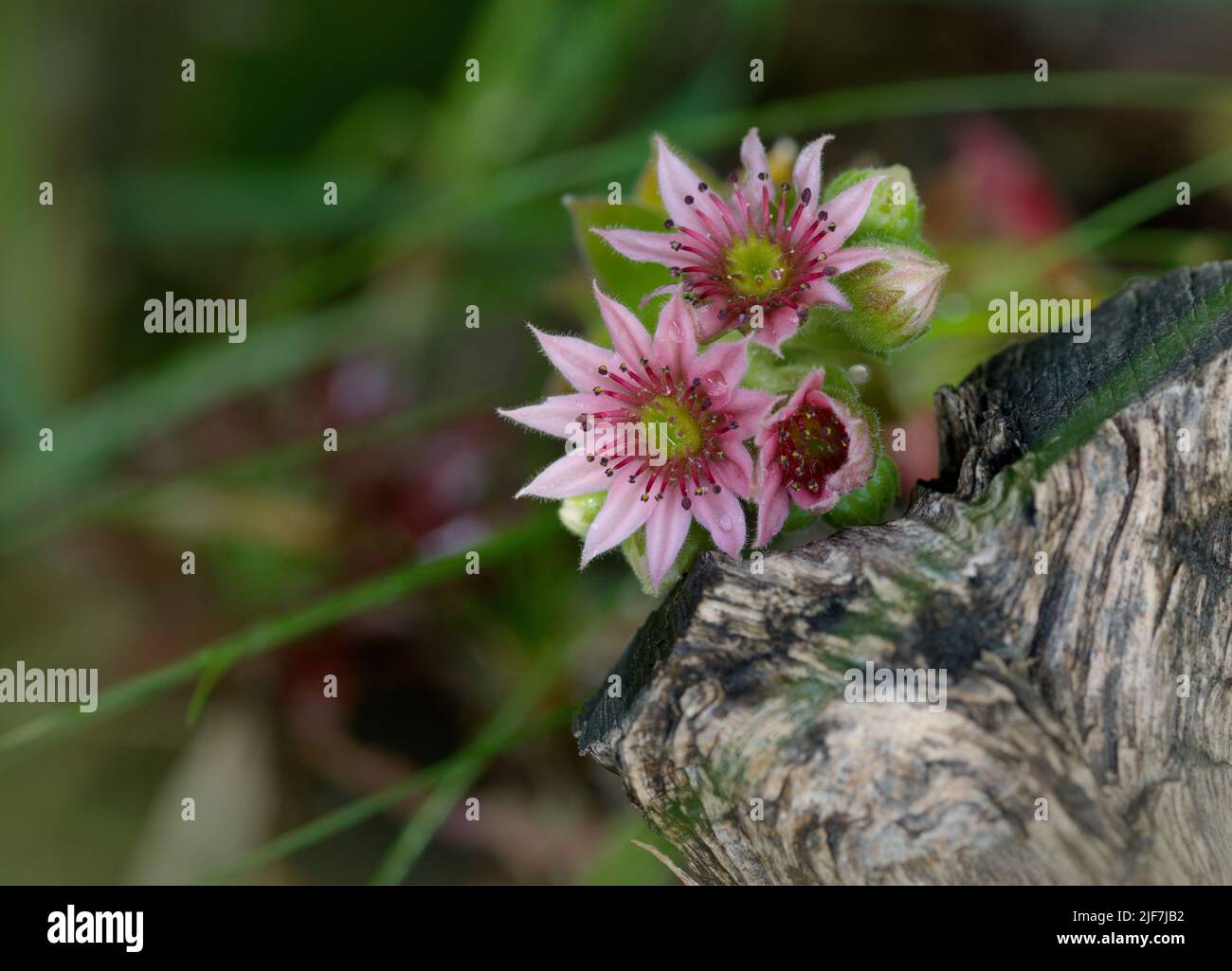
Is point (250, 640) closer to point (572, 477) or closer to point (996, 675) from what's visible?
point (572, 477)

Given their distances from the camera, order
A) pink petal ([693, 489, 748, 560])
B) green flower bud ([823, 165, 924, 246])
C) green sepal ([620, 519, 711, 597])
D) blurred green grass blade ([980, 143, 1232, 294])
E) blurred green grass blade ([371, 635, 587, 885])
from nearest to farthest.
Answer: pink petal ([693, 489, 748, 560]), green sepal ([620, 519, 711, 597]), green flower bud ([823, 165, 924, 246]), blurred green grass blade ([371, 635, 587, 885]), blurred green grass blade ([980, 143, 1232, 294])

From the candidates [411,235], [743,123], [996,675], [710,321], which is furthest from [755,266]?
[411,235]

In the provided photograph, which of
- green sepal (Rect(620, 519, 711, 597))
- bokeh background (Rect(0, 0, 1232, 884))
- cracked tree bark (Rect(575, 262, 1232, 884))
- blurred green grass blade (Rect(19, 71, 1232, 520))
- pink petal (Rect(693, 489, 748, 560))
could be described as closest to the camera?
cracked tree bark (Rect(575, 262, 1232, 884))

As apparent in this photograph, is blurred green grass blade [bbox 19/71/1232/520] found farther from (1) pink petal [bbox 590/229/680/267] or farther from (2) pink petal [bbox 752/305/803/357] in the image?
(2) pink petal [bbox 752/305/803/357]

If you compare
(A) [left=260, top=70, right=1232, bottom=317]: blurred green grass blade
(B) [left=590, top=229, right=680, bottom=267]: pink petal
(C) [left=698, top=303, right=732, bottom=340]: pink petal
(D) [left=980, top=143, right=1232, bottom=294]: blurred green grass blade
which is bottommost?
(C) [left=698, top=303, right=732, bottom=340]: pink petal

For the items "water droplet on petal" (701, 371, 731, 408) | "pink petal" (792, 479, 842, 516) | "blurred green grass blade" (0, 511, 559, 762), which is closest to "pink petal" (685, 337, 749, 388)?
"water droplet on petal" (701, 371, 731, 408)

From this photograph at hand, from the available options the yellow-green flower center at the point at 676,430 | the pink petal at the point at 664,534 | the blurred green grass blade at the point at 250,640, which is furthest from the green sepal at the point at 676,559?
the blurred green grass blade at the point at 250,640

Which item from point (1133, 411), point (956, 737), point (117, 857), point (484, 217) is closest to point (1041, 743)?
point (956, 737)
